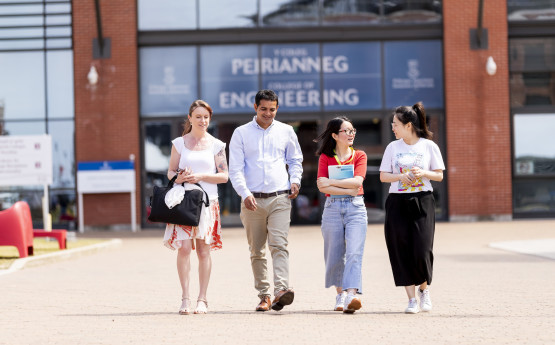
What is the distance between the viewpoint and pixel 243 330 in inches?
273

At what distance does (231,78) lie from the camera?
23.5 meters

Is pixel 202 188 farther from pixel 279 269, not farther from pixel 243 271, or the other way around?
pixel 243 271

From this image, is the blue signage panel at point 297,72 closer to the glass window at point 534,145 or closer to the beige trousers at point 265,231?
the glass window at point 534,145

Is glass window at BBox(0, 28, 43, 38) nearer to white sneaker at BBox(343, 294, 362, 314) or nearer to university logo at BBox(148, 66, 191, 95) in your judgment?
university logo at BBox(148, 66, 191, 95)

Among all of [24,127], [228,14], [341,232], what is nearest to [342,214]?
[341,232]

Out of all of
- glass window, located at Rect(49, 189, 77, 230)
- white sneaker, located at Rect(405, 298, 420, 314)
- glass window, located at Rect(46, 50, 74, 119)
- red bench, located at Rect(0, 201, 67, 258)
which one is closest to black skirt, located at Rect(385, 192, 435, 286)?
white sneaker, located at Rect(405, 298, 420, 314)

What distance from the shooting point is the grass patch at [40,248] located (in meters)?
13.8

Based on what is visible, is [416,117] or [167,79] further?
[167,79]

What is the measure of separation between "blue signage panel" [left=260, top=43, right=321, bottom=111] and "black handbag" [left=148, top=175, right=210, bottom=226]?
615 inches

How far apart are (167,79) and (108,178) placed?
8.91 feet

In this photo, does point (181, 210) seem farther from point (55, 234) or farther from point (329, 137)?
point (55, 234)

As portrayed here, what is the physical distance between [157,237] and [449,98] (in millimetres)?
7714

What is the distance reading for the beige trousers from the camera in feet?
26.2

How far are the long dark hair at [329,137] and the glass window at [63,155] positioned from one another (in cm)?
1618
